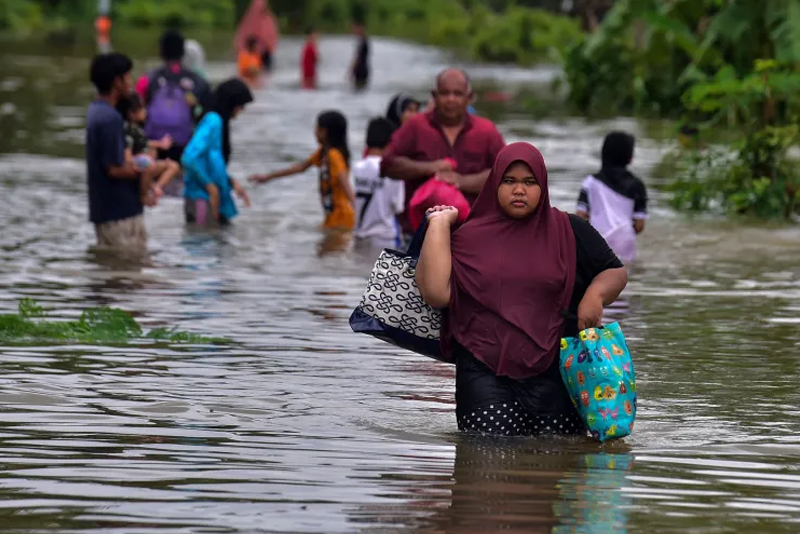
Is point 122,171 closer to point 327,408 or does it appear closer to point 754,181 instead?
point 327,408

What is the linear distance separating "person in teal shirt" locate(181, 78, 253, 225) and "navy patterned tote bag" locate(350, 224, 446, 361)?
27.5ft

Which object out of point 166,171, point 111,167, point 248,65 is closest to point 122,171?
point 111,167

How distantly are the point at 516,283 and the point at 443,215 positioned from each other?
418mm

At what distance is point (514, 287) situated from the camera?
8.22m

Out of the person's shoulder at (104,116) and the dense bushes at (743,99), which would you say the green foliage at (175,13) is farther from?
the person's shoulder at (104,116)

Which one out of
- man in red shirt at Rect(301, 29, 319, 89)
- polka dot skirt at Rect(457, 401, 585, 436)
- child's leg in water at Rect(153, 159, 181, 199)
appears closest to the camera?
polka dot skirt at Rect(457, 401, 585, 436)

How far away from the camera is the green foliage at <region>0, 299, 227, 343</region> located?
11.3 metres

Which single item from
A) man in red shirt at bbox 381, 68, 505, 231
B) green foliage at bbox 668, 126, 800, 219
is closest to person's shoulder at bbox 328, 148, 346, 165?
man in red shirt at bbox 381, 68, 505, 231

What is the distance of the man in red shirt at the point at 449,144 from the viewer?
1329 cm

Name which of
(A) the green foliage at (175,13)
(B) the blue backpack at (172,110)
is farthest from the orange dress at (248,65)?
(A) the green foliage at (175,13)

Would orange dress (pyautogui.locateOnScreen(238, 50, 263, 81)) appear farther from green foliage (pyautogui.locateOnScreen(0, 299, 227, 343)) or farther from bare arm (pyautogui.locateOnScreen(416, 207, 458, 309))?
bare arm (pyautogui.locateOnScreen(416, 207, 458, 309))

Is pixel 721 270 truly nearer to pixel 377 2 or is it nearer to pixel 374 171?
pixel 374 171

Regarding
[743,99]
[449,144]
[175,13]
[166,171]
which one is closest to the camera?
[449,144]

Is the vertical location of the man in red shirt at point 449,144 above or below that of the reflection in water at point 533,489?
above
